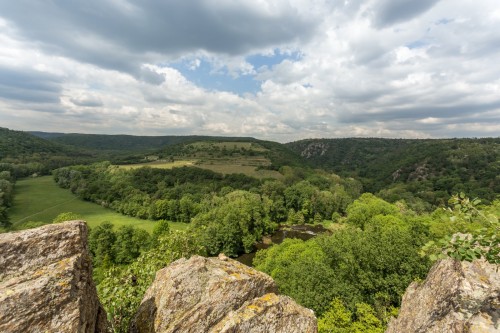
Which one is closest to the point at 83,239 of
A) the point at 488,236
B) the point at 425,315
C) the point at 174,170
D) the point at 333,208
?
the point at 488,236

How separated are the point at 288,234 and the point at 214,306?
72748mm

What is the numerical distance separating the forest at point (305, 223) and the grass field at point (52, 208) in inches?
164

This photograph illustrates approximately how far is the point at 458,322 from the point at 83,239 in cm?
1119

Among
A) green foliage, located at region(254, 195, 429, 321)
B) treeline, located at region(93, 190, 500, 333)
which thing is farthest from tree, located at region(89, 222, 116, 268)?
green foliage, located at region(254, 195, 429, 321)

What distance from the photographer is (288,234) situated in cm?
7706

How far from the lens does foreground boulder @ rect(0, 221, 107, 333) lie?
508cm

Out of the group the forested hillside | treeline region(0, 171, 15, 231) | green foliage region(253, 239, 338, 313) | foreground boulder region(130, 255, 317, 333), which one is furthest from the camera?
the forested hillside

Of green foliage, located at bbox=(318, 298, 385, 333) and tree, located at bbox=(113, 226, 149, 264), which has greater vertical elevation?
green foliage, located at bbox=(318, 298, 385, 333)

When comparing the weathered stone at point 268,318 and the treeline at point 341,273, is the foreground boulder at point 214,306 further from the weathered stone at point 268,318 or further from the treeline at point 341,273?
the treeline at point 341,273

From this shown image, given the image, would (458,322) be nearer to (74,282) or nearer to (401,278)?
(74,282)

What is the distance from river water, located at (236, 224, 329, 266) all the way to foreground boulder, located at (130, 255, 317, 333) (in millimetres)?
52872

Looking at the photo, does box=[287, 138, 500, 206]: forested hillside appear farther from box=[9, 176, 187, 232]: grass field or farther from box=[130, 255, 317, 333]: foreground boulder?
box=[130, 255, 317, 333]: foreground boulder

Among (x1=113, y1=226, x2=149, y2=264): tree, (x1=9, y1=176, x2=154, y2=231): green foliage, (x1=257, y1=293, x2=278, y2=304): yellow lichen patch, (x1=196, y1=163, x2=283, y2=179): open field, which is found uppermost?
(x1=257, y1=293, x2=278, y2=304): yellow lichen patch

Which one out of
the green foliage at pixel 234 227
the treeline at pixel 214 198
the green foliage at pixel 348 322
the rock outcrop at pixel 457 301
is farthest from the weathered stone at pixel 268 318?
the treeline at pixel 214 198
